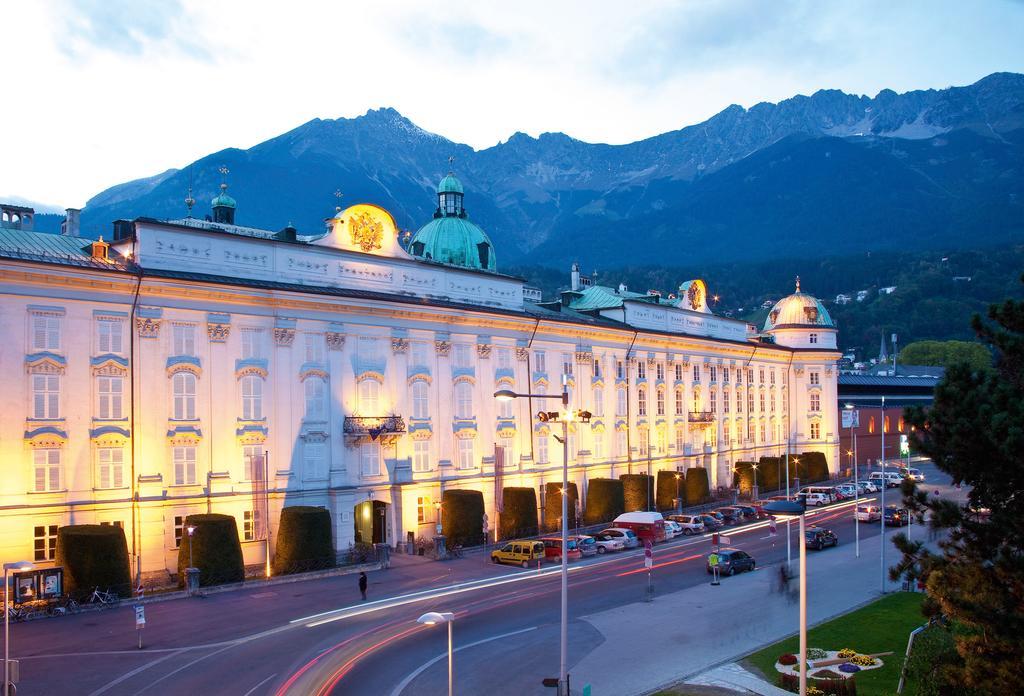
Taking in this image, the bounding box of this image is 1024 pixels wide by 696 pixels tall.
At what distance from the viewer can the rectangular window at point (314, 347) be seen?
2212 inches

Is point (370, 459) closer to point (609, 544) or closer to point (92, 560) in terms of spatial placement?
point (609, 544)

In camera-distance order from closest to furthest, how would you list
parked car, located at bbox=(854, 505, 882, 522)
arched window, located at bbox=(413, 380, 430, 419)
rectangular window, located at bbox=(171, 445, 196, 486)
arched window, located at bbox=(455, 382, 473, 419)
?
rectangular window, located at bbox=(171, 445, 196, 486) → arched window, located at bbox=(413, 380, 430, 419) → arched window, located at bbox=(455, 382, 473, 419) → parked car, located at bbox=(854, 505, 882, 522)

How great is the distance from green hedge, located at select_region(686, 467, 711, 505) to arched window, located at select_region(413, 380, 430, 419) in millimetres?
30974

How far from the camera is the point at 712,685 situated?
30484 mm

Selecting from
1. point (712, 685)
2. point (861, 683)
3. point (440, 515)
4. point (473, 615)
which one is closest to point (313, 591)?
point (473, 615)

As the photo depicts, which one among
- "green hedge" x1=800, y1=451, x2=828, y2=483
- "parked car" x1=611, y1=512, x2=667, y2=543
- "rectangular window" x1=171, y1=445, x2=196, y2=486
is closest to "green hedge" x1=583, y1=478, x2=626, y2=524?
"parked car" x1=611, y1=512, x2=667, y2=543

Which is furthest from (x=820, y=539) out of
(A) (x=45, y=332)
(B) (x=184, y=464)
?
(A) (x=45, y=332)

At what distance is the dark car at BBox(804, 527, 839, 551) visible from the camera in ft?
206

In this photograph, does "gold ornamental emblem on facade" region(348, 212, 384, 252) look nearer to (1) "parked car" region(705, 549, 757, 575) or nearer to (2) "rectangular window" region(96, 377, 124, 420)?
(2) "rectangular window" region(96, 377, 124, 420)

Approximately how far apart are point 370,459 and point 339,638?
72.9ft

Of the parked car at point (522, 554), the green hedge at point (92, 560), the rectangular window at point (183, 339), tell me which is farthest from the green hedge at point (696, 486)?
the green hedge at point (92, 560)

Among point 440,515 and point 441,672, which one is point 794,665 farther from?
point 440,515

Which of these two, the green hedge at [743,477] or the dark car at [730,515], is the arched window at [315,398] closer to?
the dark car at [730,515]

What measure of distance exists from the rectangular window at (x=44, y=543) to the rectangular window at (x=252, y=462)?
10.8 meters
